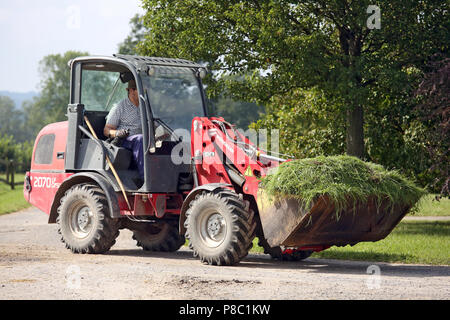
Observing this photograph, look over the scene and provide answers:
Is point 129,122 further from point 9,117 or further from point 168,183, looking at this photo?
point 9,117

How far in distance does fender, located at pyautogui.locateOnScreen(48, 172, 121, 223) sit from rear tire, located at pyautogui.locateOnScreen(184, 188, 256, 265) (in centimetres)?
141

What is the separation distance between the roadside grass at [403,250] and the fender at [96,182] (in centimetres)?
→ 307

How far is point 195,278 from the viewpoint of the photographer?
862 cm

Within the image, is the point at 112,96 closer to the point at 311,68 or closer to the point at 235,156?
the point at 235,156

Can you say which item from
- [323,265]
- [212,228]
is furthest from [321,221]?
[323,265]

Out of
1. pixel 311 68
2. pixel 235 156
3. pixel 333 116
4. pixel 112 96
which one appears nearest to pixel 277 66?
pixel 311 68

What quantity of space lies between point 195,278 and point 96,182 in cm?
378

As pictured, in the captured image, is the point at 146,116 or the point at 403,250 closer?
the point at 146,116

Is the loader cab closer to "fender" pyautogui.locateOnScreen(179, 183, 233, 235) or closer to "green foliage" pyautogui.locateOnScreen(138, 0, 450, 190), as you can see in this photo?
"fender" pyautogui.locateOnScreen(179, 183, 233, 235)

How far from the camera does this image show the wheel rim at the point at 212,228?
10078 millimetres

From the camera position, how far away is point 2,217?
21094 millimetres

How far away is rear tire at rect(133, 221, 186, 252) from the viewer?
41.5 ft

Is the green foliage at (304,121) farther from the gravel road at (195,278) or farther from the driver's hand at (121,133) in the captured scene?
the driver's hand at (121,133)

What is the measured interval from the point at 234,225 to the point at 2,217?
13.2m
